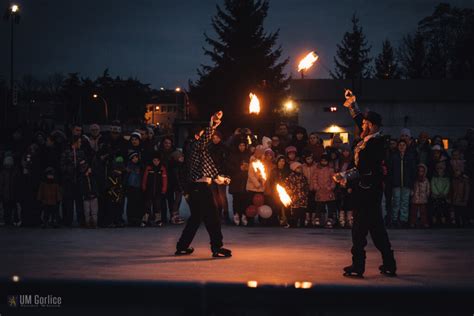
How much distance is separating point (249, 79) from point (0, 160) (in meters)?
42.0

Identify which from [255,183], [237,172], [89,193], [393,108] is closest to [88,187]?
[89,193]

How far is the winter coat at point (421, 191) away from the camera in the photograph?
51.0ft

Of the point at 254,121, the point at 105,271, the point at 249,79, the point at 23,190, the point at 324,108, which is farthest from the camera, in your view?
the point at 249,79

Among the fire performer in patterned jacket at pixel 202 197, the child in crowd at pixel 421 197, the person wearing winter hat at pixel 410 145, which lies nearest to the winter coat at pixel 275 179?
the person wearing winter hat at pixel 410 145

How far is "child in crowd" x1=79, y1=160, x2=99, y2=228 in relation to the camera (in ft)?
48.6

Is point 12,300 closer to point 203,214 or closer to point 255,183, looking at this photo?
point 203,214

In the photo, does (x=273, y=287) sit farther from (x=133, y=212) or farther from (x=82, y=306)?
(x=133, y=212)

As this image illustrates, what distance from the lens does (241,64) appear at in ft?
187

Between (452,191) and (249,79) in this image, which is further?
(249,79)

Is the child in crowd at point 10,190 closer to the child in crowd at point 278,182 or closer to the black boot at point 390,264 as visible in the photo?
the child in crowd at point 278,182

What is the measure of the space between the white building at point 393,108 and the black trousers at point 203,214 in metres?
40.1

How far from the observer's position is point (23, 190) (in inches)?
603

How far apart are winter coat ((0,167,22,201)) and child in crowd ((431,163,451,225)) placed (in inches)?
381

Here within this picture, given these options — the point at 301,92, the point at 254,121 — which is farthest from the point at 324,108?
the point at 254,121
